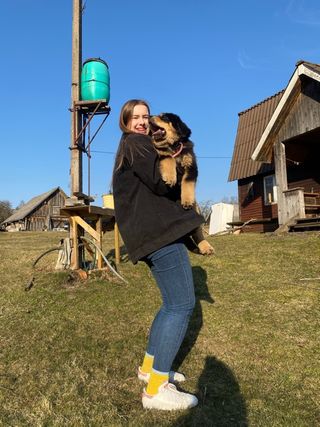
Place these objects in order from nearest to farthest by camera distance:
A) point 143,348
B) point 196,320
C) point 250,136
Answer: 1. point 143,348
2. point 196,320
3. point 250,136

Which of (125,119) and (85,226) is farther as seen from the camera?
(85,226)

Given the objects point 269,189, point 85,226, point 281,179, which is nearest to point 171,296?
point 85,226

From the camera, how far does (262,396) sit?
2.90m

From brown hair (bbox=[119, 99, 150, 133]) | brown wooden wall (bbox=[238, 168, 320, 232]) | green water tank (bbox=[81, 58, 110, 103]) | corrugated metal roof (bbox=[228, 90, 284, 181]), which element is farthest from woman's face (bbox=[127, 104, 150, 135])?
corrugated metal roof (bbox=[228, 90, 284, 181])

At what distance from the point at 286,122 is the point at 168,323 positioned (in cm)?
1183

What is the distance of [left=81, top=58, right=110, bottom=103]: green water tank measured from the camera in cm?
743

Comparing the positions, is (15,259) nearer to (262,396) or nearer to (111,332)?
(111,332)

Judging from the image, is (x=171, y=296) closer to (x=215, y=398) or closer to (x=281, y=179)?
(x=215, y=398)

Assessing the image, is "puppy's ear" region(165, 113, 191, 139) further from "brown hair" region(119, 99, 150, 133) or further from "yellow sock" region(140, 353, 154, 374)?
"yellow sock" region(140, 353, 154, 374)

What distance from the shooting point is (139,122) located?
3.00m

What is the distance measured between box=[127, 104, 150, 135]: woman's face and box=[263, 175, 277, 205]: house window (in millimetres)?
15709

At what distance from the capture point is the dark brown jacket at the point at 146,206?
2646 millimetres

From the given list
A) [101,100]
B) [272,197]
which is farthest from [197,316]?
[272,197]

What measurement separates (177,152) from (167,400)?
5.52 feet
